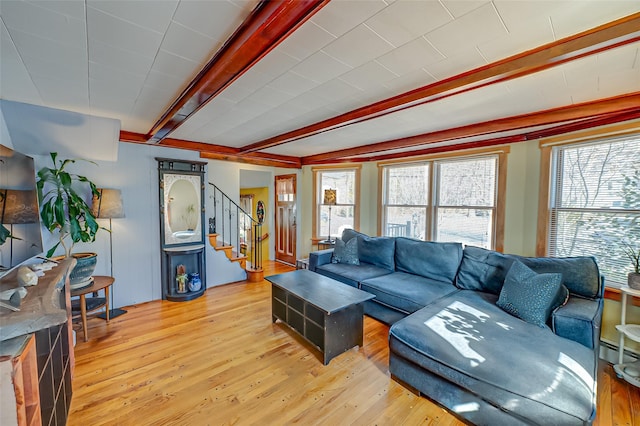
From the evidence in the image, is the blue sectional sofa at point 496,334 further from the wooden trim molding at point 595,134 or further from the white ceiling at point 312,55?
the white ceiling at point 312,55

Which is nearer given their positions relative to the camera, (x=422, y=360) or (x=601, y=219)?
(x=422, y=360)

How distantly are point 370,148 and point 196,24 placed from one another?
320 centimetres

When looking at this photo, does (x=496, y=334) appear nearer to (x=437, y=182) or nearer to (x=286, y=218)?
(x=437, y=182)

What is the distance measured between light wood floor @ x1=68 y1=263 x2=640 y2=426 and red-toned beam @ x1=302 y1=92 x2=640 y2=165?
2.29 metres

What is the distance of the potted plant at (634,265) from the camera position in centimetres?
214

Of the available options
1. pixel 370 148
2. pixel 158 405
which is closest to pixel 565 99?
pixel 370 148

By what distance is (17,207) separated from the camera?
4.92 ft

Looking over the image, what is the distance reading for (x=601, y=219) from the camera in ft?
8.48

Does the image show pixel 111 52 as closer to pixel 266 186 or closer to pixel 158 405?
pixel 158 405

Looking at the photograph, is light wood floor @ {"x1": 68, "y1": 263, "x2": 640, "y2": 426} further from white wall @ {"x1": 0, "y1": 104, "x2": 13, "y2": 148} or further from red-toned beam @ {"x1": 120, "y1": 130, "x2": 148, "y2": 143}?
red-toned beam @ {"x1": 120, "y1": 130, "x2": 148, "y2": 143}

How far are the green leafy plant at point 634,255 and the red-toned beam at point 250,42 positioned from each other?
3206mm

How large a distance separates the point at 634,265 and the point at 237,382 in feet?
11.7

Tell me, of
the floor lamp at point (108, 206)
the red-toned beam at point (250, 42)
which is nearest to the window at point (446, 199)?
the red-toned beam at point (250, 42)

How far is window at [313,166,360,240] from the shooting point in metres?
5.12
